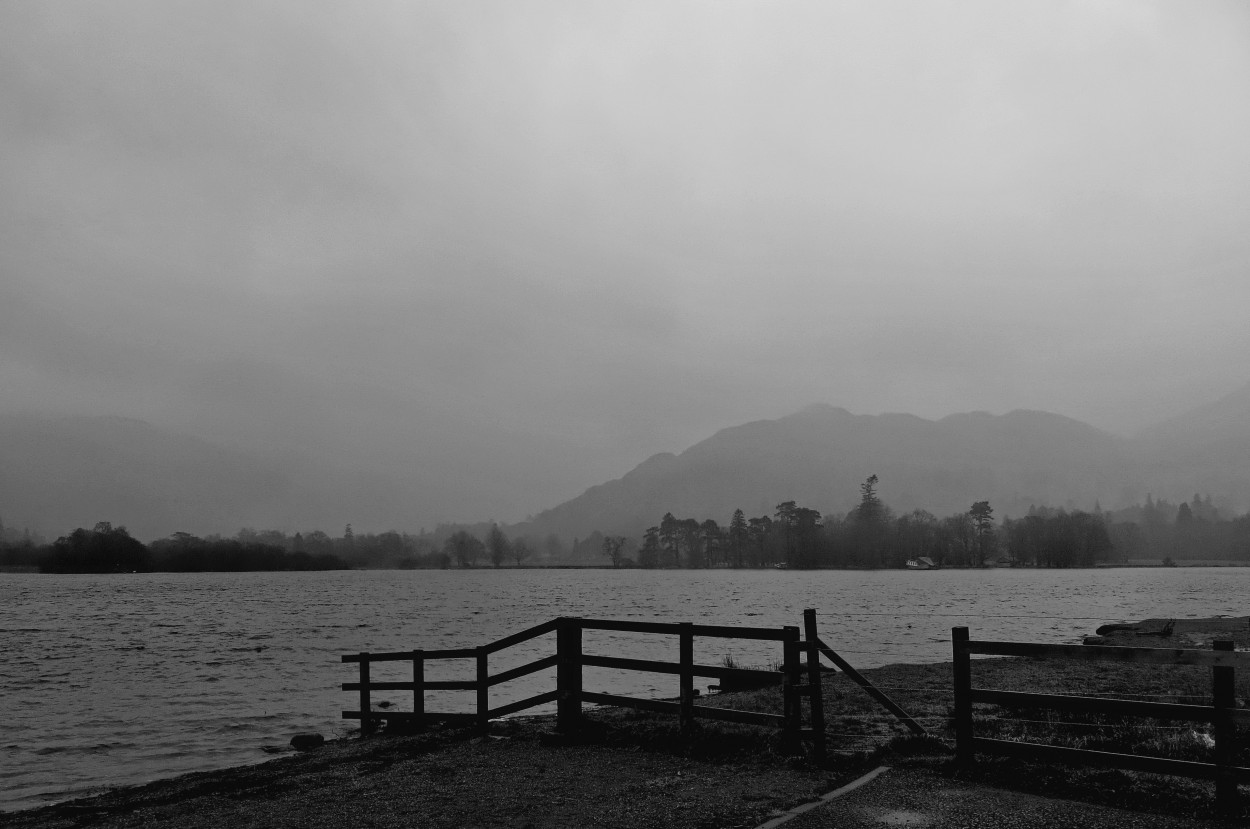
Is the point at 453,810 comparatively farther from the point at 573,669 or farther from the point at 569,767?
the point at 573,669

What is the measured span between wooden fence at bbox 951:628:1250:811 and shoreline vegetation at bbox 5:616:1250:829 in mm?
271

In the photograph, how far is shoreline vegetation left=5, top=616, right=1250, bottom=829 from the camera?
10266mm

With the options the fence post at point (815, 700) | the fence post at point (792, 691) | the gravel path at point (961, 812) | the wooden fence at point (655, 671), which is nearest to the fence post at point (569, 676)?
the wooden fence at point (655, 671)

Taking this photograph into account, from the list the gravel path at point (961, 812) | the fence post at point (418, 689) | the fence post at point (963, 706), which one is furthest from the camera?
the fence post at point (418, 689)

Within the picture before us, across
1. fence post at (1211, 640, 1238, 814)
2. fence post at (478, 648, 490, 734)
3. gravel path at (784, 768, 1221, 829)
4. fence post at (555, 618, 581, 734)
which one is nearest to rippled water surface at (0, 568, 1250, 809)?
fence post at (478, 648, 490, 734)

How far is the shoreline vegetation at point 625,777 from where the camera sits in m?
10.3

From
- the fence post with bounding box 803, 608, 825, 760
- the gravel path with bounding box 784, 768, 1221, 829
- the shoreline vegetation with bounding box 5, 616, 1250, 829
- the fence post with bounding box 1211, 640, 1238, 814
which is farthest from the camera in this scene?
the fence post with bounding box 803, 608, 825, 760

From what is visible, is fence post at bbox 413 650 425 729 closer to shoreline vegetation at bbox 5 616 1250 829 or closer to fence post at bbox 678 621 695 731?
shoreline vegetation at bbox 5 616 1250 829

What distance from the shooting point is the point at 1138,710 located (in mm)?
9812

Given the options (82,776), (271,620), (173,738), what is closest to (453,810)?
(82,776)

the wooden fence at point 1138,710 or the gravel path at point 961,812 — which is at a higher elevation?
the wooden fence at point 1138,710

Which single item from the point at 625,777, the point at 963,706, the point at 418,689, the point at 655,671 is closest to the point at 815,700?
the point at 963,706

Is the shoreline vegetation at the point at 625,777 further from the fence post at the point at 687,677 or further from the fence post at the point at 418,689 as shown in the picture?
the fence post at the point at 418,689

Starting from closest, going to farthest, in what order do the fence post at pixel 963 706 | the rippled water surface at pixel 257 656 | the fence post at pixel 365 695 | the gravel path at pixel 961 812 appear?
the gravel path at pixel 961 812 → the fence post at pixel 963 706 → the fence post at pixel 365 695 → the rippled water surface at pixel 257 656
